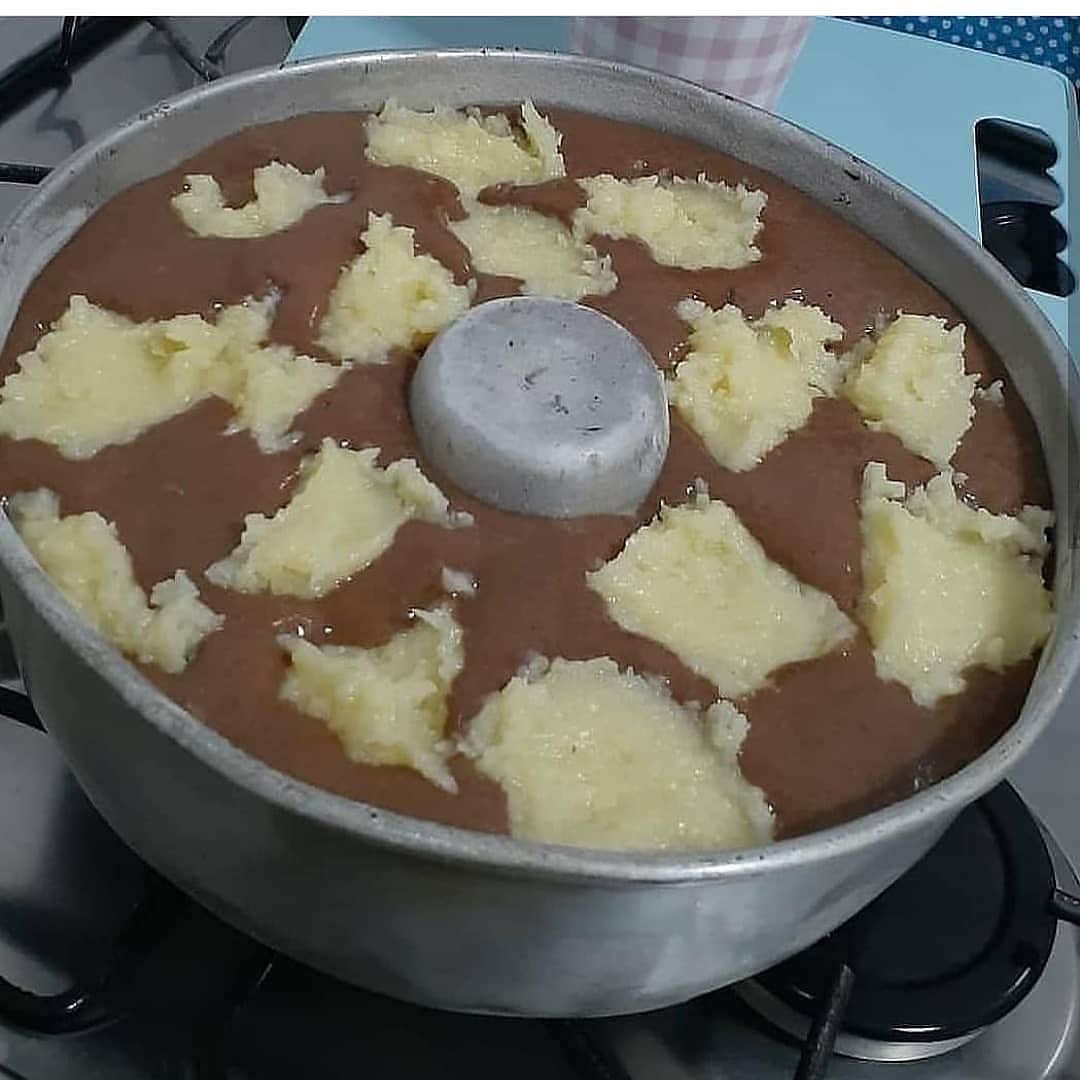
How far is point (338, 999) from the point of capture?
39.9 inches

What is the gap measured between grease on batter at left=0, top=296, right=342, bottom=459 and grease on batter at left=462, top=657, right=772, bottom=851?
11.4 inches

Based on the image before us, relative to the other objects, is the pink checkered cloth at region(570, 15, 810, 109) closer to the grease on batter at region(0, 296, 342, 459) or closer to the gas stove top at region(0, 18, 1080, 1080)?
the grease on batter at region(0, 296, 342, 459)

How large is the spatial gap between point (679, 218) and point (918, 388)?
0.28 meters

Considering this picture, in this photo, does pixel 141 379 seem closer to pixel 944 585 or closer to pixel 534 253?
pixel 534 253

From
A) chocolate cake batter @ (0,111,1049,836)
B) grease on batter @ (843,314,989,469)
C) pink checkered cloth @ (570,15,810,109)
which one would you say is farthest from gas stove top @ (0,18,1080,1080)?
pink checkered cloth @ (570,15,810,109)

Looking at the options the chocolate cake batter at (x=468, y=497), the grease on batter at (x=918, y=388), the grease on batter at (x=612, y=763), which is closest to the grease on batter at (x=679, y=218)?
the chocolate cake batter at (x=468, y=497)

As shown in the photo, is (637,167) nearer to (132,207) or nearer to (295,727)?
(132,207)

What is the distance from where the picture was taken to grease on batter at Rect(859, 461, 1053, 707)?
99cm

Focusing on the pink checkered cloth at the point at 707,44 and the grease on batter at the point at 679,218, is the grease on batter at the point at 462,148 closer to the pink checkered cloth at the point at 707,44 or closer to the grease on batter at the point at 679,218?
the grease on batter at the point at 679,218

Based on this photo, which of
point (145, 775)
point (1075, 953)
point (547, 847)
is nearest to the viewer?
point (547, 847)

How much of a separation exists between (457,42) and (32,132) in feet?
1.73

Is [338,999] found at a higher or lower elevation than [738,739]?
lower

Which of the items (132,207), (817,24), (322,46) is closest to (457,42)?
(322,46)

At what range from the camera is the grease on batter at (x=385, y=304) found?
112 cm
